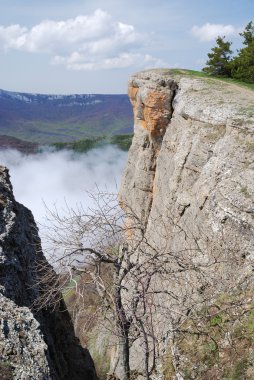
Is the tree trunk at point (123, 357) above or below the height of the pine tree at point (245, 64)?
below

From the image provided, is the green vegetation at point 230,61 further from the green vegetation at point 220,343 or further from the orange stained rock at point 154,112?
the green vegetation at point 220,343

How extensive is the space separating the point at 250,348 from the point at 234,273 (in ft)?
10.8

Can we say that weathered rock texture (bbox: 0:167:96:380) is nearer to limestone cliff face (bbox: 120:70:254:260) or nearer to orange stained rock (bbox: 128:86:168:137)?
limestone cliff face (bbox: 120:70:254:260)

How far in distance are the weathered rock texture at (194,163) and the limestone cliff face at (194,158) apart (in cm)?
4

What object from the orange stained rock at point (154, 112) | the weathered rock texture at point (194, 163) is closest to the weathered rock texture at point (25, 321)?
the weathered rock texture at point (194, 163)

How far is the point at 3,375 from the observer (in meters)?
6.37

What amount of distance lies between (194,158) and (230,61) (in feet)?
49.0

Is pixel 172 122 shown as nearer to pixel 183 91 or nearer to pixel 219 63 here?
pixel 183 91

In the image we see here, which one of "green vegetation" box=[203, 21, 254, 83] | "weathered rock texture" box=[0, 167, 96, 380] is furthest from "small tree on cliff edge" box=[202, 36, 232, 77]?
"weathered rock texture" box=[0, 167, 96, 380]

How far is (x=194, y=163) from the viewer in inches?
841

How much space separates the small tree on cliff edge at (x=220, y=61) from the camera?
3262cm

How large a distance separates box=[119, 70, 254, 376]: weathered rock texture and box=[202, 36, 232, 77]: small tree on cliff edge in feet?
20.0

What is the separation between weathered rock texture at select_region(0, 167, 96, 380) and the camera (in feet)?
23.1

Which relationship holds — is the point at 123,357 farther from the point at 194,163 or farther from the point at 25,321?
the point at 194,163
